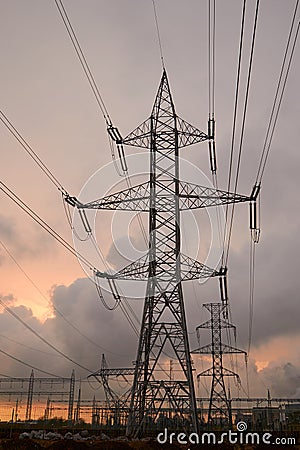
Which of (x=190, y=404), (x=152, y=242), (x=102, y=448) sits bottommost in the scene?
(x=102, y=448)

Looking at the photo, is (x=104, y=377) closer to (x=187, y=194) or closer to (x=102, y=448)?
(x=187, y=194)

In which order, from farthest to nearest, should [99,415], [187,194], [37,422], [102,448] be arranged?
[37,422] → [99,415] → [187,194] → [102,448]

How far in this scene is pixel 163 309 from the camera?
81.9 ft

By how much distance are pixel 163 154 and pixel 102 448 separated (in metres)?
15.7

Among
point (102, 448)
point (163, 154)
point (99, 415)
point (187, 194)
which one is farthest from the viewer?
point (99, 415)

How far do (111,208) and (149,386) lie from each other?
26.6 feet

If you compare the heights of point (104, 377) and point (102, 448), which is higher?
point (104, 377)

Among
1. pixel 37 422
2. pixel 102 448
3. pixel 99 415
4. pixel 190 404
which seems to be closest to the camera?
pixel 102 448

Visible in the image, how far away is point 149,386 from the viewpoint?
80.1 feet

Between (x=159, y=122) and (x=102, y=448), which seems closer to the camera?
(x=102, y=448)

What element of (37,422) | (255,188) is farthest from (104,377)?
(255,188)

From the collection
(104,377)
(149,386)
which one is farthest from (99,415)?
(149,386)

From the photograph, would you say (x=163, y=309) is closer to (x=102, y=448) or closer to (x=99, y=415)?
(x=102, y=448)

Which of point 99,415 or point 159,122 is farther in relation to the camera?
point 99,415
